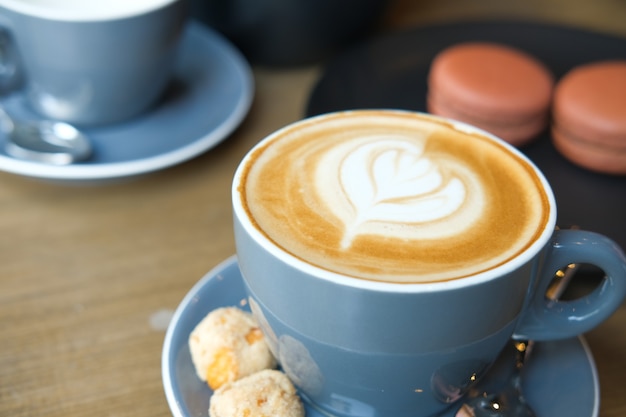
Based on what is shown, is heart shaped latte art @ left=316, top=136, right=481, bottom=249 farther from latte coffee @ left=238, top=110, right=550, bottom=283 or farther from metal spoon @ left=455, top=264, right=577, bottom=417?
metal spoon @ left=455, top=264, right=577, bottom=417

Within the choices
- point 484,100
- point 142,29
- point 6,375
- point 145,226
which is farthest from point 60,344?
point 484,100

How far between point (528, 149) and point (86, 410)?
0.57m

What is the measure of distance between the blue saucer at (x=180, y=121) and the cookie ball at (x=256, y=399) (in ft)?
1.05

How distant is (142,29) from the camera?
2.57 ft

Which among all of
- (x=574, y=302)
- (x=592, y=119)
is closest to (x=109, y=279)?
(x=574, y=302)

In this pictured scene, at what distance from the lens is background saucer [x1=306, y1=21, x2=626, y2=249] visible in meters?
0.76

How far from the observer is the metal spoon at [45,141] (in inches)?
30.1

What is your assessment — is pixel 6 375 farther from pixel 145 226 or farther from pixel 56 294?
pixel 145 226

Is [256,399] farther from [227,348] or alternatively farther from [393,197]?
[393,197]

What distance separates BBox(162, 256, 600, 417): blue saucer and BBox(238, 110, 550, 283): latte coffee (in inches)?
5.2

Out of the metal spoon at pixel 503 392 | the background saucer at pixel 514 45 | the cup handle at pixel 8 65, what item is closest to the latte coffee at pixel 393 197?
the metal spoon at pixel 503 392

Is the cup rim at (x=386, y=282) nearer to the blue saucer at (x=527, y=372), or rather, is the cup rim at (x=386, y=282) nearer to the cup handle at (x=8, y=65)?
the blue saucer at (x=527, y=372)

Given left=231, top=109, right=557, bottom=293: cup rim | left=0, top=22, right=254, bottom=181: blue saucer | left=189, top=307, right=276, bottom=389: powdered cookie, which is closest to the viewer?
left=231, top=109, right=557, bottom=293: cup rim

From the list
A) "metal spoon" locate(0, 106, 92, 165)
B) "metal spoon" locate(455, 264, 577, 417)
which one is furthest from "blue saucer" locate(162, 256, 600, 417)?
"metal spoon" locate(0, 106, 92, 165)
